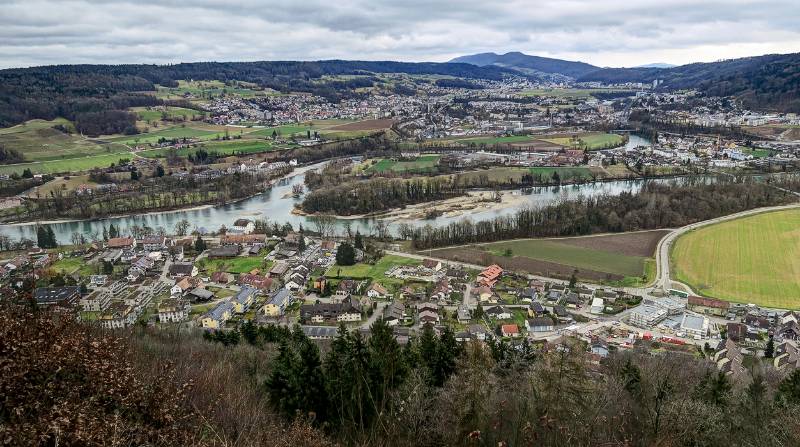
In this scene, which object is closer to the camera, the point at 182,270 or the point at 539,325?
the point at 539,325

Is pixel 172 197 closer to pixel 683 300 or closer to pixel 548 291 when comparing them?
pixel 548 291

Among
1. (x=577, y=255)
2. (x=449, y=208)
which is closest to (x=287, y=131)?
(x=449, y=208)

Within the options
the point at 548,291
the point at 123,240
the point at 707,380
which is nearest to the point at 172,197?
the point at 123,240

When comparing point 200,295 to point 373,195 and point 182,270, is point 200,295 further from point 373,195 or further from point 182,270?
point 373,195

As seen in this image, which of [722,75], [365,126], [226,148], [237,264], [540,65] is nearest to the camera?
Answer: [237,264]

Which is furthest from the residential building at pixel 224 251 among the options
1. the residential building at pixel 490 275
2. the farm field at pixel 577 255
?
the residential building at pixel 490 275

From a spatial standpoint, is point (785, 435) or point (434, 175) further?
point (434, 175)

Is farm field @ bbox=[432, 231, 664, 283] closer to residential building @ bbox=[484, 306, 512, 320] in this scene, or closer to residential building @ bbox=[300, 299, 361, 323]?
residential building @ bbox=[484, 306, 512, 320]

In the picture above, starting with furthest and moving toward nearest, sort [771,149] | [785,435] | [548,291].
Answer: [771,149]
[548,291]
[785,435]
